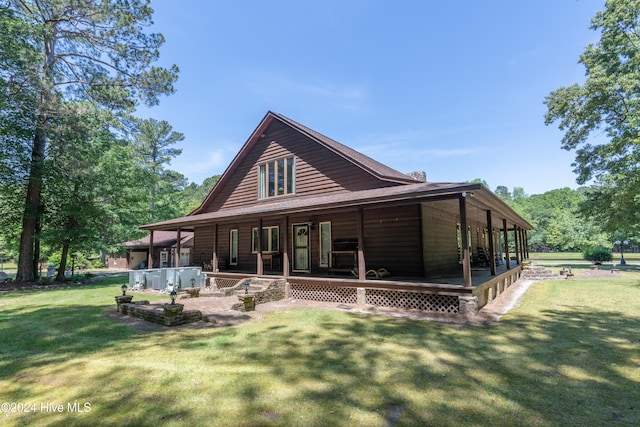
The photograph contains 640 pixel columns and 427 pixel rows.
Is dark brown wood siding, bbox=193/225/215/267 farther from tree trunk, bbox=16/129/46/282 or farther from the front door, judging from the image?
tree trunk, bbox=16/129/46/282

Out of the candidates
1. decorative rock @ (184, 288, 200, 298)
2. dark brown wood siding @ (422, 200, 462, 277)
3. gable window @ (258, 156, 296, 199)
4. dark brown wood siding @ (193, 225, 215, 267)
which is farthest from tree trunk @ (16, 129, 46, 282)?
dark brown wood siding @ (422, 200, 462, 277)

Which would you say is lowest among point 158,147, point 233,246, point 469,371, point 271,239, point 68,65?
point 469,371

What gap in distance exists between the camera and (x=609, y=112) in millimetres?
21562

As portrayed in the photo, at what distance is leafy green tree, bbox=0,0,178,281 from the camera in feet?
50.0

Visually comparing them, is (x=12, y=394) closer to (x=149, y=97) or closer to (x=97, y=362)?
(x=97, y=362)

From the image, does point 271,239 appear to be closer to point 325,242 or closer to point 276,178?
point 276,178

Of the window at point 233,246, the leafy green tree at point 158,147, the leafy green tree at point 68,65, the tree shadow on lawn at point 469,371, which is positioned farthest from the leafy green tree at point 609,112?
the leafy green tree at point 158,147

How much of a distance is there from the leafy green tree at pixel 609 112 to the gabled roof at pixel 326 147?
1551 centimetres

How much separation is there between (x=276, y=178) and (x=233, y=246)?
4458 millimetres

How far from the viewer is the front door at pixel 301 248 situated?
1308 cm

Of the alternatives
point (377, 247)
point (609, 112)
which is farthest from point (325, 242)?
point (609, 112)

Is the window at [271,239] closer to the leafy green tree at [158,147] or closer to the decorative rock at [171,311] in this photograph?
the decorative rock at [171,311]

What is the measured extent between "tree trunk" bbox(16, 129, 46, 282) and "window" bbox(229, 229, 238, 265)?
11.1 m

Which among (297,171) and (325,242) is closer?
(325,242)
